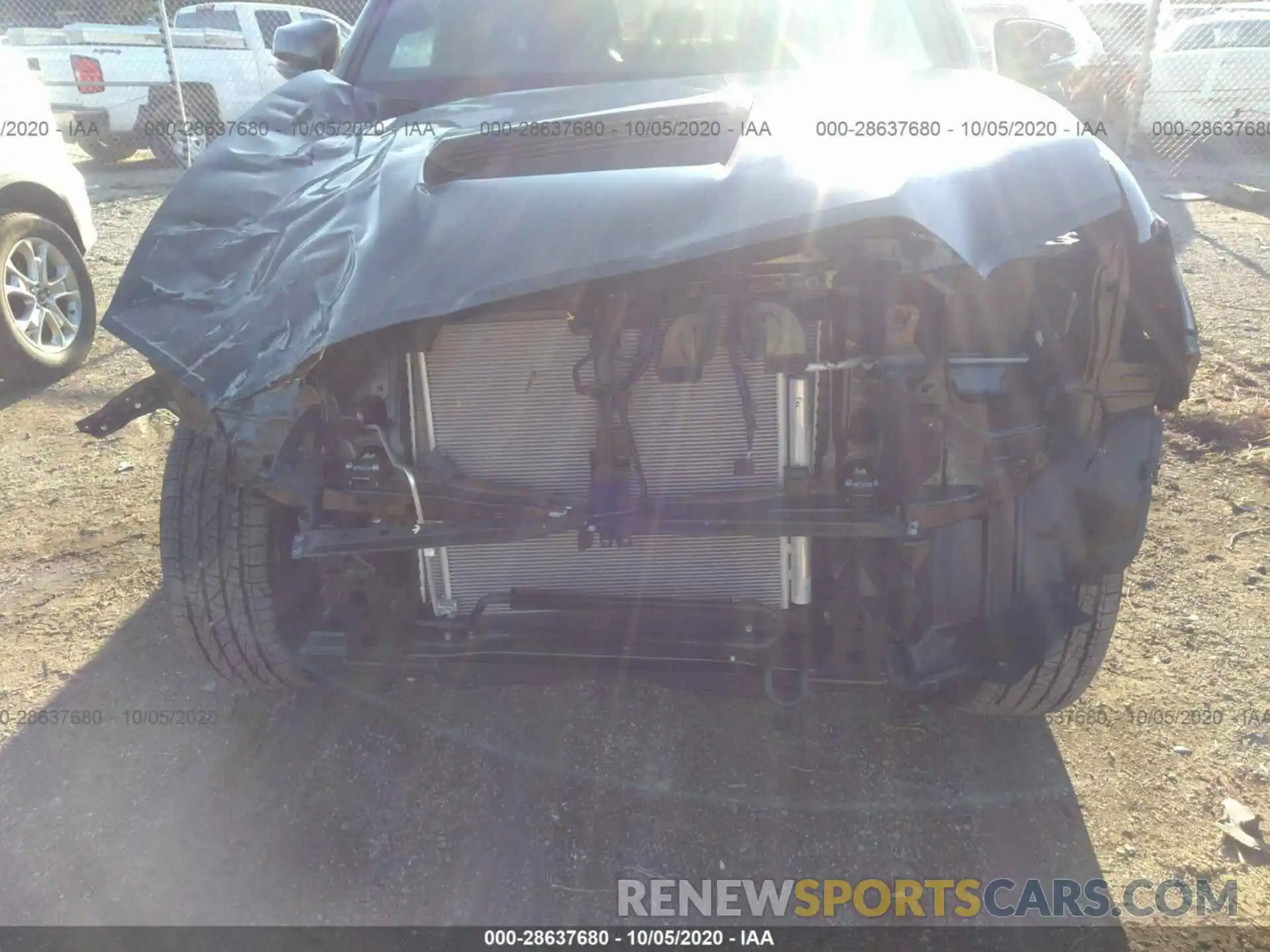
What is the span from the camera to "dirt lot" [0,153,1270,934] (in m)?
2.00

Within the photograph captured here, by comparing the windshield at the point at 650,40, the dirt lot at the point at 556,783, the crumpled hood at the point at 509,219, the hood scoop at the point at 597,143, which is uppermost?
the windshield at the point at 650,40

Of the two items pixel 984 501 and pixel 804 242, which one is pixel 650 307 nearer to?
pixel 804 242

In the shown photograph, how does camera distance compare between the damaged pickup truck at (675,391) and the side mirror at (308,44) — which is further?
the side mirror at (308,44)

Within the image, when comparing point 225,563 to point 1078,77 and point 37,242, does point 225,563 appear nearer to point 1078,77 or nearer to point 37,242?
point 37,242

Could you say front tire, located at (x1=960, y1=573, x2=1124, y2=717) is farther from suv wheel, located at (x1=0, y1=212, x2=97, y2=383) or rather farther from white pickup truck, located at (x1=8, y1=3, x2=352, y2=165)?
white pickup truck, located at (x1=8, y1=3, x2=352, y2=165)

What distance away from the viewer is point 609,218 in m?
1.64

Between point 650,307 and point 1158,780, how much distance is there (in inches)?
66.8

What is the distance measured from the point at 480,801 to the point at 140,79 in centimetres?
1110

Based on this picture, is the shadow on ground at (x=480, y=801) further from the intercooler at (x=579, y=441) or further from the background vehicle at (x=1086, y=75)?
the background vehicle at (x=1086, y=75)

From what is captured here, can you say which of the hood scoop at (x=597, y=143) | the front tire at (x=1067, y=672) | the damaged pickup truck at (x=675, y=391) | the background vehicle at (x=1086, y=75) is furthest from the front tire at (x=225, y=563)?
the background vehicle at (x=1086, y=75)

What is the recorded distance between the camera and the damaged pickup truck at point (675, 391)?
5.52ft

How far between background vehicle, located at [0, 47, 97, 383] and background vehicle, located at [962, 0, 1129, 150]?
357 inches
